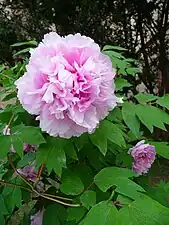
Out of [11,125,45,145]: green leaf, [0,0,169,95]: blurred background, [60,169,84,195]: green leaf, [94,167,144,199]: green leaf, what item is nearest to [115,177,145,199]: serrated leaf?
[94,167,144,199]: green leaf

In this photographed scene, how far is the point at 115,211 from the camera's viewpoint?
3.46 ft

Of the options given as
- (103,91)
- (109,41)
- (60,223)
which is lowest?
(109,41)

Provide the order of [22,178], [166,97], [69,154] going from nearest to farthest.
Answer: [69,154], [22,178], [166,97]

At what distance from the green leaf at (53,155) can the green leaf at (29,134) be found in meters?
0.03

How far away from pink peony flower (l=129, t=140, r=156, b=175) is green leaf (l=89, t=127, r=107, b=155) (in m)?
0.29

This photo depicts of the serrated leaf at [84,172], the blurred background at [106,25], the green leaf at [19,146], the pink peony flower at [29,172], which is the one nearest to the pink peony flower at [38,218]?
the pink peony flower at [29,172]

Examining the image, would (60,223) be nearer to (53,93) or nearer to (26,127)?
(26,127)

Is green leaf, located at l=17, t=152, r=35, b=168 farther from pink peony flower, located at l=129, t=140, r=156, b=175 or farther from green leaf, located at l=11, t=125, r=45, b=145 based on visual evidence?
pink peony flower, located at l=129, t=140, r=156, b=175

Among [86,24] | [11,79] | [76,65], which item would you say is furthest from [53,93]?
[86,24]

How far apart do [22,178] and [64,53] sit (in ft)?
1.40

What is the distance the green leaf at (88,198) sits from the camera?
3.85 ft

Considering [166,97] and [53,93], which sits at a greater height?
[53,93]

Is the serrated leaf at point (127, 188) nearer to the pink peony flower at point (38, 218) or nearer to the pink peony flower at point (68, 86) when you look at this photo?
the pink peony flower at point (68, 86)

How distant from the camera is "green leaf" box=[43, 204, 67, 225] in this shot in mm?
1400
